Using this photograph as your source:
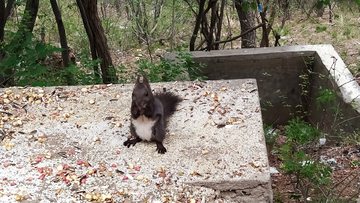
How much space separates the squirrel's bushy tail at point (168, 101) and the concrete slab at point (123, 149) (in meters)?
0.07

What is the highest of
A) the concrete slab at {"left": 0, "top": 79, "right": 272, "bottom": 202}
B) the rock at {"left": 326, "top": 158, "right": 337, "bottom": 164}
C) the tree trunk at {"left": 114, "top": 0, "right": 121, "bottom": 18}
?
the tree trunk at {"left": 114, "top": 0, "right": 121, "bottom": 18}

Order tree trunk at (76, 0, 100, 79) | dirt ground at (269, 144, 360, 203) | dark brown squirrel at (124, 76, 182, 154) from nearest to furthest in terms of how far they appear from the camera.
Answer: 1. dark brown squirrel at (124, 76, 182, 154)
2. dirt ground at (269, 144, 360, 203)
3. tree trunk at (76, 0, 100, 79)

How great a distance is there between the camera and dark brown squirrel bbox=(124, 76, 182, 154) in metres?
2.83

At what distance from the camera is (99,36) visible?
5.63 meters

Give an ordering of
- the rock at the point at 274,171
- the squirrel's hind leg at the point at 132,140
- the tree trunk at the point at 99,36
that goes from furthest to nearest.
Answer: the tree trunk at the point at 99,36 < the rock at the point at 274,171 < the squirrel's hind leg at the point at 132,140

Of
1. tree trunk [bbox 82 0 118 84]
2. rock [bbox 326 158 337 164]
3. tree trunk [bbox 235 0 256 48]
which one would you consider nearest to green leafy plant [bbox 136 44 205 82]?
tree trunk [bbox 82 0 118 84]

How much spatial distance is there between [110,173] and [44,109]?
1.31 meters

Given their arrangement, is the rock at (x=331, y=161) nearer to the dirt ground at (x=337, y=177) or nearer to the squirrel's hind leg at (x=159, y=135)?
the dirt ground at (x=337, y=177)

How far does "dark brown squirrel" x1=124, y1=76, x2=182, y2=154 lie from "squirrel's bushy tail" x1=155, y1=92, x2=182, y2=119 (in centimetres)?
15

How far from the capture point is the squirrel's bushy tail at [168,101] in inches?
137

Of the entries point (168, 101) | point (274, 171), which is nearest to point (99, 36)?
point (168, 101)

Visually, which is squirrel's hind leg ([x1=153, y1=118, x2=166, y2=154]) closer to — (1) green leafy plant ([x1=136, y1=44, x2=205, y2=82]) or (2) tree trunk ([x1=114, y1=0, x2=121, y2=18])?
(1) green leafy plant ([x1=136, y1=44, x2=205, y2=82])

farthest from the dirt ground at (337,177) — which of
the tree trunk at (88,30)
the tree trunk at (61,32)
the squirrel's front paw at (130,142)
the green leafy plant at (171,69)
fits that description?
the tree trunk at (61,32)

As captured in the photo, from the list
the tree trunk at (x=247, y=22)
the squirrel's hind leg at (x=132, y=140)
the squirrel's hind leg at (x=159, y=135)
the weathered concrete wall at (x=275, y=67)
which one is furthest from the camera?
the tree trunk at (x=247, y=22)
